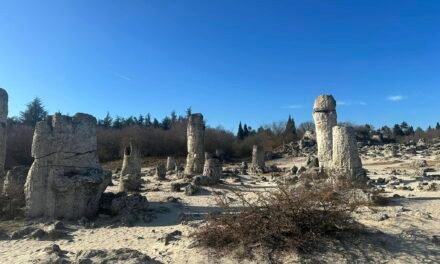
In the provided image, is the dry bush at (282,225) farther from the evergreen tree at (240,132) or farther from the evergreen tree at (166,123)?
the evergreen tree at (166,123)

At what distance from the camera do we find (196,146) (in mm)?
22875

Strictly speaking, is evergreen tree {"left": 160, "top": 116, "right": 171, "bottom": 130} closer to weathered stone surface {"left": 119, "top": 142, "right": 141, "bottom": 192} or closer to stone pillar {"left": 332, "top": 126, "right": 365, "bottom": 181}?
weathered stone surface {"left": 119, "top": 142, "right": 141, "bottom": 192}

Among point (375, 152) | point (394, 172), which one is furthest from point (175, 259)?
point (375, 152)

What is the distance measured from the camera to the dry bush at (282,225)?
7.63 m

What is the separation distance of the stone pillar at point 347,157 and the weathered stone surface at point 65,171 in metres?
7.70

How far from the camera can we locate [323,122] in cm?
1716

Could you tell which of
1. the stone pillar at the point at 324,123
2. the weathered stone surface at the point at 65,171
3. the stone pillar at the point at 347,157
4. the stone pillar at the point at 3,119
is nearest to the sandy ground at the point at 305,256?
the weathered stone surface at the point at 65,171

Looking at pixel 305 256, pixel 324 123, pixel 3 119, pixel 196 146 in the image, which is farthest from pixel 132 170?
pixel 305 256

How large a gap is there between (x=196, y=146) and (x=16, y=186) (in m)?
10.9

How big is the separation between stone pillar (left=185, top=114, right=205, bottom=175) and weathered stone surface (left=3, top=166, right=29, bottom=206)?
31.1 ft

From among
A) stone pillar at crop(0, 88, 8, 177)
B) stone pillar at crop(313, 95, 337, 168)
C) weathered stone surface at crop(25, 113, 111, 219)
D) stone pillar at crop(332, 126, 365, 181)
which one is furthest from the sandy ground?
stone pillar at crop(0, 88, 8, 177)

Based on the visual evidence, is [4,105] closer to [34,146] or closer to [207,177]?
[34,146]

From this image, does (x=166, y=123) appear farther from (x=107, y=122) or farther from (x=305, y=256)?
(x=305, y=256)

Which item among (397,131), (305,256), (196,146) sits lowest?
(305,256)
